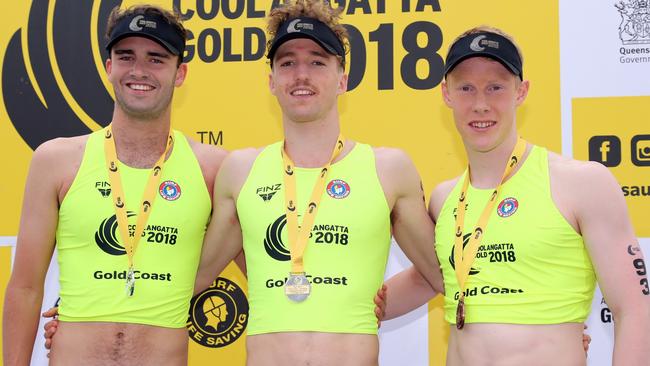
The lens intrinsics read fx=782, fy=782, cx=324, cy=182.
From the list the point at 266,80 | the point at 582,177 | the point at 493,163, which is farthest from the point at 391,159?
the point at 266,80

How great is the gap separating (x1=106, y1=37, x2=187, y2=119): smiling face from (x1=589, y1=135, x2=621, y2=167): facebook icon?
2052 mm

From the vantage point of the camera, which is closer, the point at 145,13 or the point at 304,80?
the point at 304,80

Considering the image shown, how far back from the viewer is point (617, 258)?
252 cm

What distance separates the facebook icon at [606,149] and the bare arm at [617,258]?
1.33 meters

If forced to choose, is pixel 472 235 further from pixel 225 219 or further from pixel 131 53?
pixel 131 53

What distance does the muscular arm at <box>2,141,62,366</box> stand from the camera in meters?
3.06

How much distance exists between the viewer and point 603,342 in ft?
12.4

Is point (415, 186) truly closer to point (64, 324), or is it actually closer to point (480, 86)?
point (480, 86)

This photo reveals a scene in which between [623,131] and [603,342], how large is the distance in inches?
40.5

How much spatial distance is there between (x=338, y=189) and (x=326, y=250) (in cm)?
24

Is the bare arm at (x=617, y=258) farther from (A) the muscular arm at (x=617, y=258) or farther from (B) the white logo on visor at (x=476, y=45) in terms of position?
(B) the white logo on visor at (x=476, y=45)

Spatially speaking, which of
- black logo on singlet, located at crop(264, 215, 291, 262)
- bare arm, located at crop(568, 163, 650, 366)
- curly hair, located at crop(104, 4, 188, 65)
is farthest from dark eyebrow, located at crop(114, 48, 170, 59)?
bare arm, located at crop(568, 163, 650, 366)

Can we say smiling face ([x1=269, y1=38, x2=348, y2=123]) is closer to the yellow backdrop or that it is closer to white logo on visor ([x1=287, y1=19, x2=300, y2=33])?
white logo on visor ([x1=287, y1=19, x2=300, y2=33])

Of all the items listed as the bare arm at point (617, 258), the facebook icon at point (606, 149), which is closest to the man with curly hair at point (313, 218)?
the bare arm at point (617, 258)
